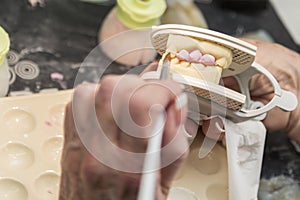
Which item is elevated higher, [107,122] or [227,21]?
[107,122]

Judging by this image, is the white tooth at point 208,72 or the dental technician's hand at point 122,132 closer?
the dental technician's hand at point 122,132

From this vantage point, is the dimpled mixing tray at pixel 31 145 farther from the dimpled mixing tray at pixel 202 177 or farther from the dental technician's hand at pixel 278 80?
the dental technician's hand at pixel 278 80

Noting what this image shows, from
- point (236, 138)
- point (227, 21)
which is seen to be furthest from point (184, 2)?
point (236, 138)

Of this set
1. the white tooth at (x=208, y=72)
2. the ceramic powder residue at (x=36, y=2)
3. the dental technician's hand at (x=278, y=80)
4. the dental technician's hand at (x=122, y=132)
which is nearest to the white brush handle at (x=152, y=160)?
the dental technician's hand at (x=122, y=132)

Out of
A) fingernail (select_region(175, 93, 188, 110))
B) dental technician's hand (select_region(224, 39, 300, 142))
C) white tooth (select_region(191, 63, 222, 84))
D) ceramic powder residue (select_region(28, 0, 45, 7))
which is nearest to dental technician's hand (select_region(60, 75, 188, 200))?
fingernail (select_region(175, 93, 188, 110))

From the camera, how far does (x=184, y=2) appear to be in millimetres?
1002

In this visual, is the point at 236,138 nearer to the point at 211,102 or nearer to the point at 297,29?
the point at 211,102

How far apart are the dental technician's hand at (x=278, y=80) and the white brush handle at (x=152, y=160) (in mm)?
318

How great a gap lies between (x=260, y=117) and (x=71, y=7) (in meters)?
0.42

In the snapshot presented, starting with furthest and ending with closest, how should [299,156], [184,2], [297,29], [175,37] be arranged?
[297,29] < [184,2] < [299,156] < [175,37]

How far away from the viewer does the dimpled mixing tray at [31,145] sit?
0.68 m

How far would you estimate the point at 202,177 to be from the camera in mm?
729

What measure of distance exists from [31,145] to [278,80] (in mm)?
357

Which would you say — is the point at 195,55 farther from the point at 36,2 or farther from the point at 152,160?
the point at 36,2
